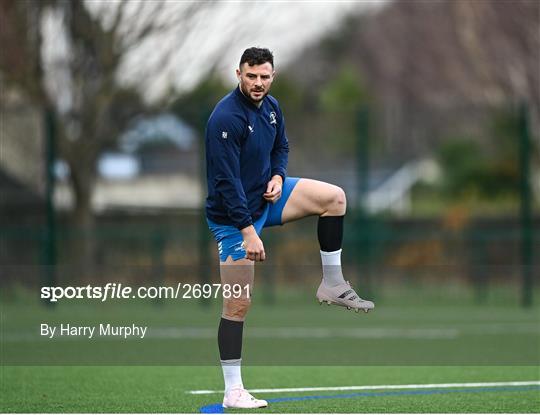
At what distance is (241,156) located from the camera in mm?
7859

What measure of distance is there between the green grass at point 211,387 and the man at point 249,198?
647 millimetres

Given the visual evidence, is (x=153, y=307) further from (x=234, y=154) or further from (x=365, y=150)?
(x=234, y=154)

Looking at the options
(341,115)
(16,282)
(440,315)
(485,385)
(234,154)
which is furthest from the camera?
(341,115)

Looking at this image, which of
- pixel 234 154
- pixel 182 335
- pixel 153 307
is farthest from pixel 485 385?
pixel 153 307

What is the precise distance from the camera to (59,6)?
21.3 metres

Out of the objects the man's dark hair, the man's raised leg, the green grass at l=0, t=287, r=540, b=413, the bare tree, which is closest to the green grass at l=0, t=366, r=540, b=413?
the green grass at l=0, t=287, r=540, b=413

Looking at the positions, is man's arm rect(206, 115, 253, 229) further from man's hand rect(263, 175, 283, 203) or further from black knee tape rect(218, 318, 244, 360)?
black knee tape rect(218, 318, 244, 360)

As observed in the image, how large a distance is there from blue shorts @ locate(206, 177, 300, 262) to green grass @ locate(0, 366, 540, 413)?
41.6 inches

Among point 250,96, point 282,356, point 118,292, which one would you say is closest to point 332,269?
point 250,96

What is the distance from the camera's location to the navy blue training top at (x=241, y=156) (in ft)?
24.9

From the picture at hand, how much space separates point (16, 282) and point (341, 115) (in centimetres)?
610

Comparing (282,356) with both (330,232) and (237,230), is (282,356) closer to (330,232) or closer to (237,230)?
(330,232)

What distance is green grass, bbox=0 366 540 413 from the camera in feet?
26.4

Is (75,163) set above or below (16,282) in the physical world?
above
